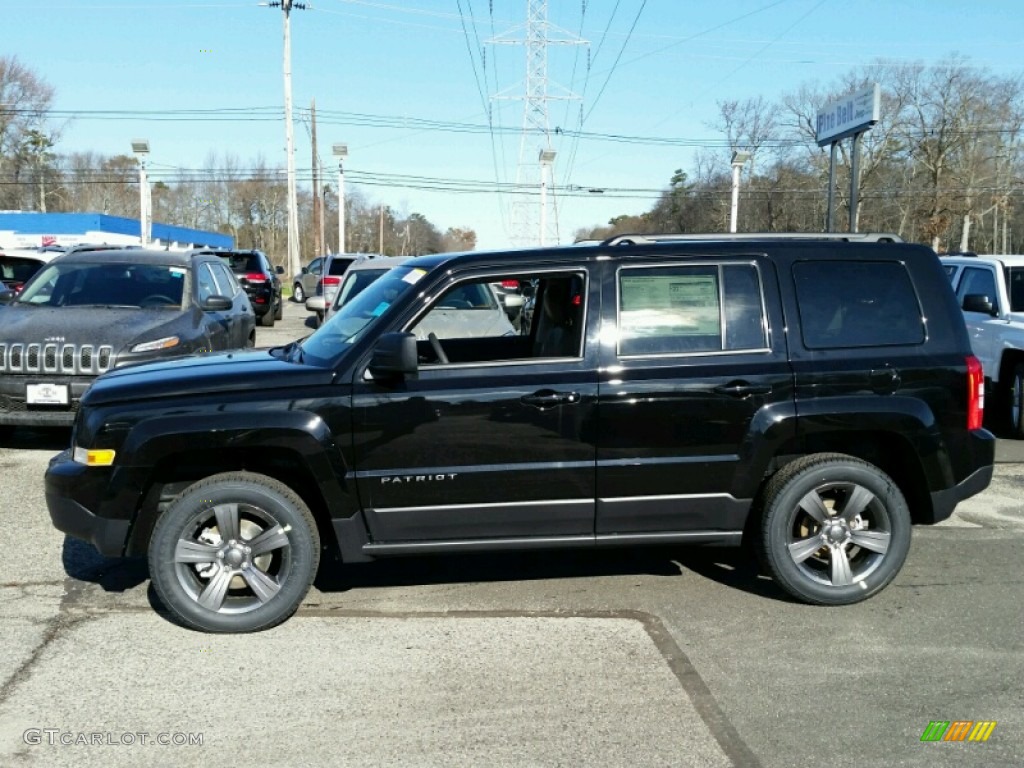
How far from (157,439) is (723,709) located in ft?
9.50

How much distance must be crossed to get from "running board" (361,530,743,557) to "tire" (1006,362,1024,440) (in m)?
6.81

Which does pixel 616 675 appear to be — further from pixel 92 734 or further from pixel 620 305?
pixel 92 734

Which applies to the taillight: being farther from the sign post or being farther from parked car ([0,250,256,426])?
the sign post

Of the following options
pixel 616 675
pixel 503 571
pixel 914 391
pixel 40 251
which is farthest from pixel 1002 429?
pixel 40 251

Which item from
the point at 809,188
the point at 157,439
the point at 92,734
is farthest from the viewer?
the point at 809,188

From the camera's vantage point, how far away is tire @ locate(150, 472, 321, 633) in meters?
4.72

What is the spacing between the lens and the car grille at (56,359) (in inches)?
320

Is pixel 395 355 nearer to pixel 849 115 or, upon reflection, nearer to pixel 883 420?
pixel 883 420

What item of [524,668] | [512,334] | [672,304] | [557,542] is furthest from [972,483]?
[512,334]

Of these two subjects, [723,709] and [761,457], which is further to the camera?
[761,457]

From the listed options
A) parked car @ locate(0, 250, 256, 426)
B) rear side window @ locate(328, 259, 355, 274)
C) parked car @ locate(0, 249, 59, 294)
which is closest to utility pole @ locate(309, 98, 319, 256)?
rear side window @ locate(328, 259, 355, 274)

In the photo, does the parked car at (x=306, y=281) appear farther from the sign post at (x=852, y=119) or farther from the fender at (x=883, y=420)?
the fender at (x=883, y=420)

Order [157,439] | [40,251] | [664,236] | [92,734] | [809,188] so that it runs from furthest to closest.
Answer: [809,188]
[40,251]
[664,236]
[157,439]
[92,734]

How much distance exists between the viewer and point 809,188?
55844mm
